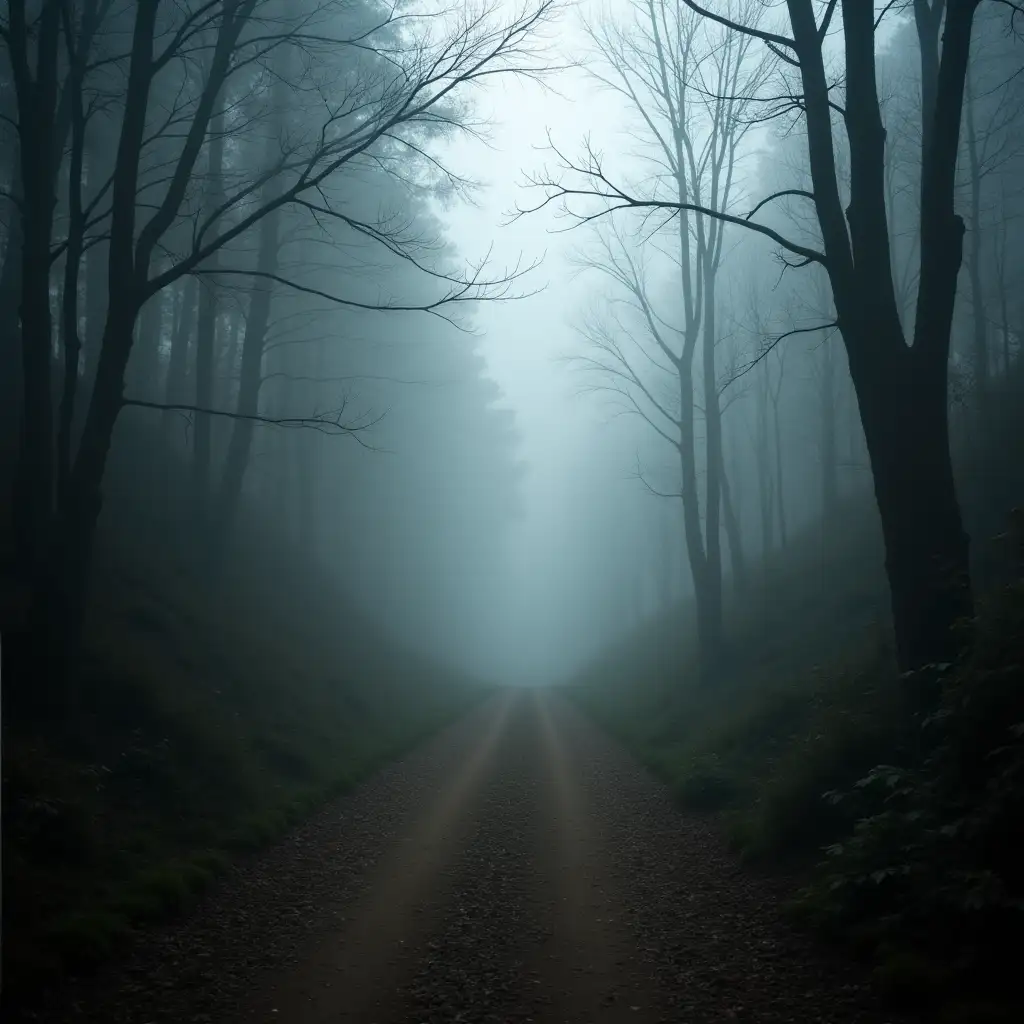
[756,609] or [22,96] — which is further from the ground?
[22,96]

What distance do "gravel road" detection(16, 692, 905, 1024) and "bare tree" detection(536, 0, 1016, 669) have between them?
9.98 ft

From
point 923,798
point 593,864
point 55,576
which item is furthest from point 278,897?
point 923,798

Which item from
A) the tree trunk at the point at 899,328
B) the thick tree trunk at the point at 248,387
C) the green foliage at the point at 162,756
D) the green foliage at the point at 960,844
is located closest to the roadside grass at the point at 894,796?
the green foliage at the point at 960,844

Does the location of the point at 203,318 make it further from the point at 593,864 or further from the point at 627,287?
the point at 593,864

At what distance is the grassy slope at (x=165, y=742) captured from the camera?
6012mm

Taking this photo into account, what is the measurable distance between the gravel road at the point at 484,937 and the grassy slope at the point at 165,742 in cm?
52

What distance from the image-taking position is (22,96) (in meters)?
9.72

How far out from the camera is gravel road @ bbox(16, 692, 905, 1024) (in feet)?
15.6

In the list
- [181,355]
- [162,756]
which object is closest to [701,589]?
[162,756]

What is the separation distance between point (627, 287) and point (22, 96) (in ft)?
44.4

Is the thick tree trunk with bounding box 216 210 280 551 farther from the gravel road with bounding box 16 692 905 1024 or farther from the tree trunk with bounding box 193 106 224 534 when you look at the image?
the gravel road with bounding box 16 692 905 1024

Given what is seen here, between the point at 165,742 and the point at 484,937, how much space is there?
502cm

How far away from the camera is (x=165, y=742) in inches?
359

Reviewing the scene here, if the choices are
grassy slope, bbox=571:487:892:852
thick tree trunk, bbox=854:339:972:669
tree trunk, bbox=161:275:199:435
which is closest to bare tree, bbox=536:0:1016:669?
thick tree trunk, bbox=854:339:972:669
